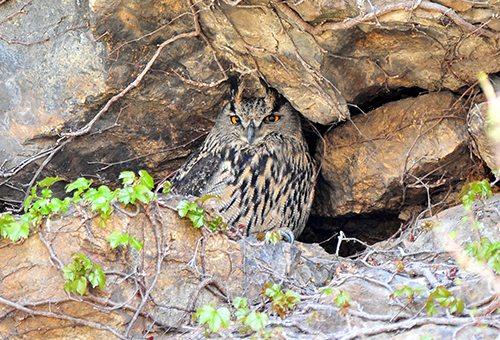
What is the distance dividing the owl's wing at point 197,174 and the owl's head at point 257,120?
0.24 m

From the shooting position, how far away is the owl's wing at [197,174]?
432cm

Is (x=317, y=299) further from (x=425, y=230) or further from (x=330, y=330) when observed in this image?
(x=425, y=230)

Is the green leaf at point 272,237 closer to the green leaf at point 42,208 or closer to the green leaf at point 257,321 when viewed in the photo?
the green leaf at point 257,321

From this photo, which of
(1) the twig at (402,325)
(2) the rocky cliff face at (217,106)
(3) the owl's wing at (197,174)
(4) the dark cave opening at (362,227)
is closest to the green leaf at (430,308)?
(1) the twig at (402,325)

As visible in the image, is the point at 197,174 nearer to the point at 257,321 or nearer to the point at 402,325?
the point at 257,321

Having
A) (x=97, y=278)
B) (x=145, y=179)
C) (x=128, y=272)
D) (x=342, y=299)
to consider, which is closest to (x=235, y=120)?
(x=145, y=179)

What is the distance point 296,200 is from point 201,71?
122cm

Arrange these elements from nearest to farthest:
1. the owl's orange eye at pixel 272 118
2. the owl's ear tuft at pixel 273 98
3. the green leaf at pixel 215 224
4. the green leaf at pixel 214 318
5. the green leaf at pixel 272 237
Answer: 1. the green leaf at pixel 214 318
2. the green leaf at pixel 215 224
3. the green leaf at pixel 272 237
4. the owl's ear tuft at pixel 273 98
5. the owl's orange eye at pixel 272 118

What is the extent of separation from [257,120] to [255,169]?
1.24 ft

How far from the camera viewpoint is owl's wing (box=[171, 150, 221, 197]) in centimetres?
432

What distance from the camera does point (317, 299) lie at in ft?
9.37

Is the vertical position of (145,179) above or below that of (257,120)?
above

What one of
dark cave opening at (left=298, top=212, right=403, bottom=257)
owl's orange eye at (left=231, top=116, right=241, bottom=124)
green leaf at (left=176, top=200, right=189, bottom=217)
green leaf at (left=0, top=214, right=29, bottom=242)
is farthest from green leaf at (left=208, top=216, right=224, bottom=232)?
dark cave opening at (left=298, top=212, right=403, bottom=257)

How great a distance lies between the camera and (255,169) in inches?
173
